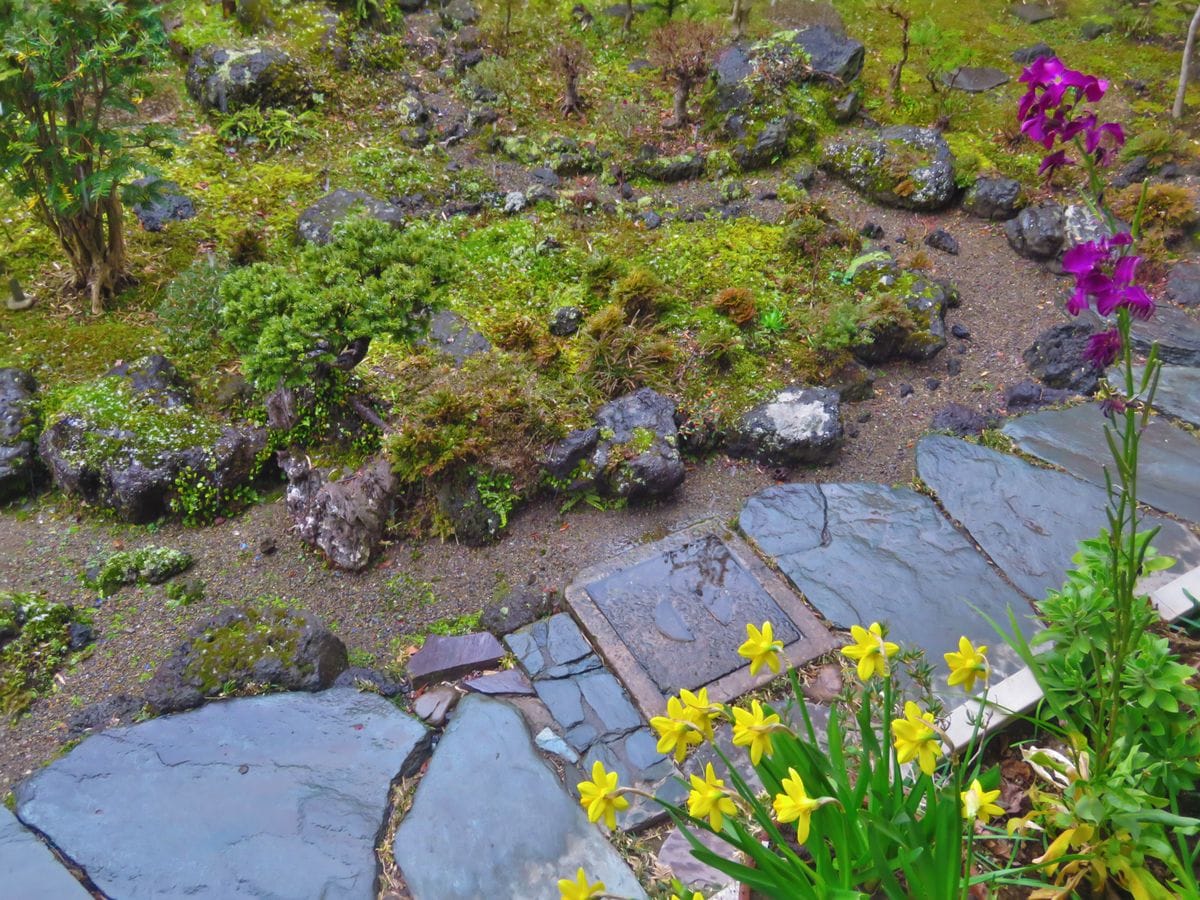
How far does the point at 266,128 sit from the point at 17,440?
11.8 ft

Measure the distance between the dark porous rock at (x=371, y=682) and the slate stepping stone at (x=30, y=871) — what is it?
100cm

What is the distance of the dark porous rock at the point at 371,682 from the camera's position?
313 cm

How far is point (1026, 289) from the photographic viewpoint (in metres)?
5.38

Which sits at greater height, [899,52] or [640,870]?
[899,52]

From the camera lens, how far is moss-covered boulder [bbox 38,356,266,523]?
394 centimetres

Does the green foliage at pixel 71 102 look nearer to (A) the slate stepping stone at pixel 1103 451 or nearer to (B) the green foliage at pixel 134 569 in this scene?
(B) the green foliage at pixel 134 569

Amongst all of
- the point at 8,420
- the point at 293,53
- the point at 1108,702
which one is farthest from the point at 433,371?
the point at 293,53

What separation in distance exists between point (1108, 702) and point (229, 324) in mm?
3624

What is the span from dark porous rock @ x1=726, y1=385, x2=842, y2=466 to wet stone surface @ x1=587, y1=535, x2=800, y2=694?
0.71 metres

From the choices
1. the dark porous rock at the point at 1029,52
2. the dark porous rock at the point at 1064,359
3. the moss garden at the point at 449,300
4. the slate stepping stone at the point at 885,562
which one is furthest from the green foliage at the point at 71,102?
the dark porous rock at the point at 1029,52

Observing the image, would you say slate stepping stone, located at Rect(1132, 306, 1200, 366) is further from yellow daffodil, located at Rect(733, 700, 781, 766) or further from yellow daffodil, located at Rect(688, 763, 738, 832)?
yellow daffodil, located at Rect(688, 763, 738, 832)

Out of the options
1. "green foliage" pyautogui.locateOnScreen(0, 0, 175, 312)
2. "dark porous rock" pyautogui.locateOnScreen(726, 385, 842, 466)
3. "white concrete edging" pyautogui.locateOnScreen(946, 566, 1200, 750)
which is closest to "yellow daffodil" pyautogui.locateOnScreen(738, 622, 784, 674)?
"white concrete edging" pyautogui.locateOnScreen(946, 566, 1200, 750)

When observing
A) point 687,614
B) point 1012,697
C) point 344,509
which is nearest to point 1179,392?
point 1012,697

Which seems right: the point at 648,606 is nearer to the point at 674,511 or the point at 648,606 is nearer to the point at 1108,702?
the point at 674,511
